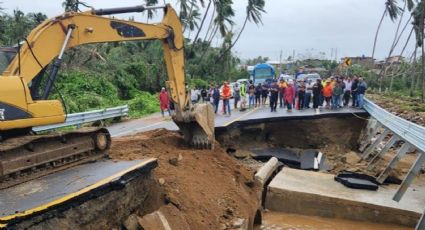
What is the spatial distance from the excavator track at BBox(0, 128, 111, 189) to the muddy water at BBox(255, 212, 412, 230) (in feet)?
13.9

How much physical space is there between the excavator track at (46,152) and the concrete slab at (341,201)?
16.6 feet

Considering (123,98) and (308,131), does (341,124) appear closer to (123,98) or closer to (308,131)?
(308,131)

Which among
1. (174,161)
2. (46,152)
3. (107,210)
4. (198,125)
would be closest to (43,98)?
(46,152)

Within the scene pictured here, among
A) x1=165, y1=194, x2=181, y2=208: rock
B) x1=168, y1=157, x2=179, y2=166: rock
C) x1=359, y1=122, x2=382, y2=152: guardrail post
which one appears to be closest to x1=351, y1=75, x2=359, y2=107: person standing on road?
x1=359, y1=122, x2=382, y2=152: guardrail post

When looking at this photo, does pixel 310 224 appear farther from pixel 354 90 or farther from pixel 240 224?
pixel 354 90

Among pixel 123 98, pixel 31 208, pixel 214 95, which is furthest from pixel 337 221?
pixel 123 98

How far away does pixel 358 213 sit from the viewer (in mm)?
11203

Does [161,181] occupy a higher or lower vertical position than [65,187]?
lower

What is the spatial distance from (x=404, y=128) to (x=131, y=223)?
795 cm

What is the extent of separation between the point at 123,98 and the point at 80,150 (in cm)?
2372

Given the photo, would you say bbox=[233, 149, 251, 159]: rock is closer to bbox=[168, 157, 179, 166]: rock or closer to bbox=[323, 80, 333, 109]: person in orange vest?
bbox=[168, 157, 179, 166]: rock

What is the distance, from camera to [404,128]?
12.1m

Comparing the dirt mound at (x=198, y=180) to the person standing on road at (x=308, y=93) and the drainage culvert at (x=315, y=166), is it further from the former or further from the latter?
the person standing on road at (x=308, y=93)

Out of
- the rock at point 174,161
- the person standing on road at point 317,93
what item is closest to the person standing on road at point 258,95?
the person standing on road at point 317,93
